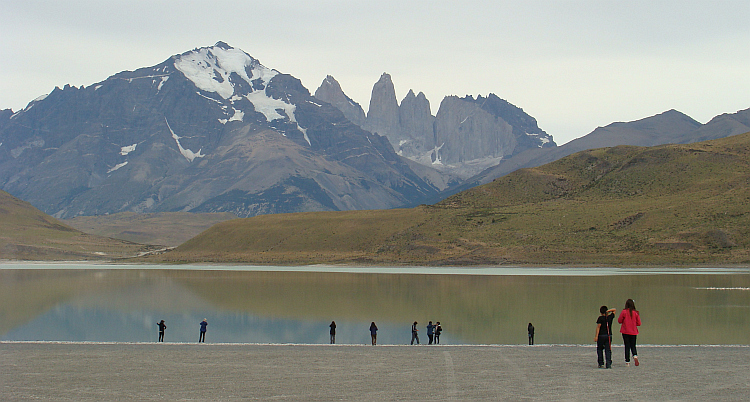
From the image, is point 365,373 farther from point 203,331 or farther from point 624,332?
A: point 203,331

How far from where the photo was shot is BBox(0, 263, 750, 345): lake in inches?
1697

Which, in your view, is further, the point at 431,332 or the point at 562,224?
the point at 562,224

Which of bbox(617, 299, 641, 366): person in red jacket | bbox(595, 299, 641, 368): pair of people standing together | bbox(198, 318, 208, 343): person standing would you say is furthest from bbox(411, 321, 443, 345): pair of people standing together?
bbox(617, 299, 641, 366): person in red jacket

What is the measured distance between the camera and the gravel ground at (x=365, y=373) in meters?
22.4

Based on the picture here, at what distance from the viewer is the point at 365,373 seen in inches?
1049

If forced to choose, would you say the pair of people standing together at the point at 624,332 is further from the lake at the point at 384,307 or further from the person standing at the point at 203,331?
the person standing at the point at 203,331

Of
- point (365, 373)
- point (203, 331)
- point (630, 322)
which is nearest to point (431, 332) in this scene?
point (203, 331)

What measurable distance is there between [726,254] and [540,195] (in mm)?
69417

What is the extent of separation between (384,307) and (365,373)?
A: 33.1 metres

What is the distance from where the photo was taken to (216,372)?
26.9 m

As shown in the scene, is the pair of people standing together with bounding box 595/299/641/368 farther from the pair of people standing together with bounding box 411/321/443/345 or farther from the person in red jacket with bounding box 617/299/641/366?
the pair of people standing together with bounding box 411/321/443/345

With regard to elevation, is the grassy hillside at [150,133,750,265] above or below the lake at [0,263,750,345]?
above

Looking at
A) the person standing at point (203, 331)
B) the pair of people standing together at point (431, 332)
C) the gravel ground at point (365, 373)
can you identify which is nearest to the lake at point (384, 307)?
the pair of people standing together at point (431, 332)

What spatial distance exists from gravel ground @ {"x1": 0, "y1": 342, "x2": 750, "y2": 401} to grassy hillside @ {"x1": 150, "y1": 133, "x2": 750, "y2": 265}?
279 ft
